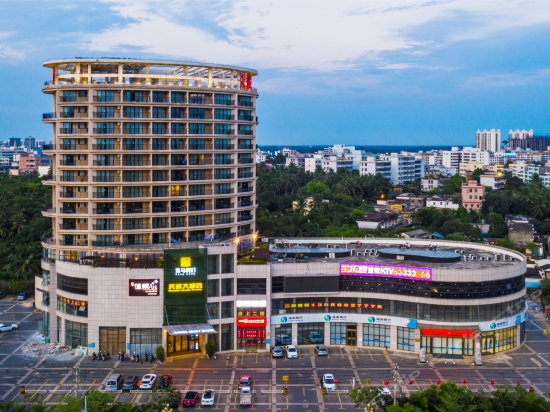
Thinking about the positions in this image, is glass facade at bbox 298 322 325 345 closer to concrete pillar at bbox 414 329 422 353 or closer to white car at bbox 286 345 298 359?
white car at bbox 286 345 298 359

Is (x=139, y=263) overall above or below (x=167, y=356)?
above

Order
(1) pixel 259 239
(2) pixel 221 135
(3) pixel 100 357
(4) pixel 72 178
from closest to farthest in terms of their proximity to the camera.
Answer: (3) pixel 100 357 → (4) pixel 72 178 → (2) pixel 221 135 → (1) pixel 259 239

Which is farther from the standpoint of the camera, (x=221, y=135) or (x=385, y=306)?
(x=221, y=135)

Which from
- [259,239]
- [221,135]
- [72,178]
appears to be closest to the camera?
[72,178]


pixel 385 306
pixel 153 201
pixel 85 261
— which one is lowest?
pixel 385 306

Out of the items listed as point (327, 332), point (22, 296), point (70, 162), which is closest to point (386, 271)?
point (327, 332)

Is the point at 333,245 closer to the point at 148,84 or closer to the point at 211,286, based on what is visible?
the point at 211,286

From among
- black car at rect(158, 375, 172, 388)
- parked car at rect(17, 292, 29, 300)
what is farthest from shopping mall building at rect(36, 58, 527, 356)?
parked car at rect(17, 292, 29, 300)

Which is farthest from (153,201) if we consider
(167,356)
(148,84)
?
(167,356)
